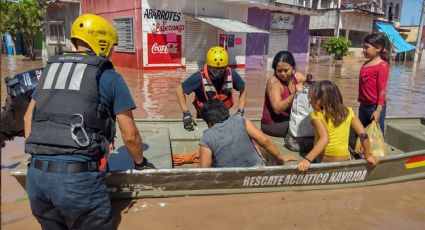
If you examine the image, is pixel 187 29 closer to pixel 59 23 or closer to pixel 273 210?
→ pixel 59 23

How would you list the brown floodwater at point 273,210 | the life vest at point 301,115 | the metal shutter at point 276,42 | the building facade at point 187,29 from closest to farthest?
1. the brown floodwater at point 273,210
2. the life vest at point 301,115
3. the building facade at point 187,29
4. the metal shutter at point 276,42

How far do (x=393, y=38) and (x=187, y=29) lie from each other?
2114 cm

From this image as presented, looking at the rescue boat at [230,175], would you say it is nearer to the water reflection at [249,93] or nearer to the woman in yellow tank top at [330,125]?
the woman in yellow tank top at [330,125]

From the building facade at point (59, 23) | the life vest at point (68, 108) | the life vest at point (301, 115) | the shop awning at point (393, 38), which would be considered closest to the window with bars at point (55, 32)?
the building facade at point (59, 23)

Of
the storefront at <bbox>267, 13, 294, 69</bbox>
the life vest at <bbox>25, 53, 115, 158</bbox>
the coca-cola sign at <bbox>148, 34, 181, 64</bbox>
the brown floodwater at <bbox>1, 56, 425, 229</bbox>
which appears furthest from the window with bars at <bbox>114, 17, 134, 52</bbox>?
the life vest at <bbox>25, 53, 115, 158</bbox>

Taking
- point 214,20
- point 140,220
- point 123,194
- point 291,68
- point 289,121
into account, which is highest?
point 214,20

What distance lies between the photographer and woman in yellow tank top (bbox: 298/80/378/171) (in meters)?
3.48

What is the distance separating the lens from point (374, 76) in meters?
4.33

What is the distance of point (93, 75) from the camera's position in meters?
2.13

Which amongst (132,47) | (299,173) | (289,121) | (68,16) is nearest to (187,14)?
(132,47)

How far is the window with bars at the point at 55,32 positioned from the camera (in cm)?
2176

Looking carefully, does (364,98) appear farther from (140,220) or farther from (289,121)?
(140,220)

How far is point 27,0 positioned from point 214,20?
10605 mm

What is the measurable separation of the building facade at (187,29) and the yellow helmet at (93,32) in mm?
13255
